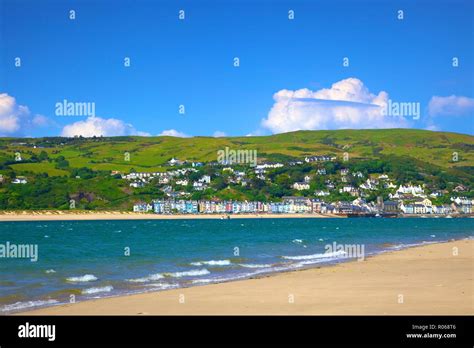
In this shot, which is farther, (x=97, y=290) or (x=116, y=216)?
(x=116, y=216)

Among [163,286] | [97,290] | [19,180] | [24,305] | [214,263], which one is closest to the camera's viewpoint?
[24,305]

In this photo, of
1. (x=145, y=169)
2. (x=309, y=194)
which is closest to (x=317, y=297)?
(x=309, y=194)

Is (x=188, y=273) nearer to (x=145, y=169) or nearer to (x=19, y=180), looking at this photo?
(x=19, y=180)

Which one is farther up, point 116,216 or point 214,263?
point 214,263

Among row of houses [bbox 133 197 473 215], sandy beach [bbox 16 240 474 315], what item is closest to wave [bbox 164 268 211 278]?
sandy beach [bbox 16 240 474 315]

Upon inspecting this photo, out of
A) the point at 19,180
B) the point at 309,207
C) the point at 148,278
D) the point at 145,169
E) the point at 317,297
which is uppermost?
the point at 145,169

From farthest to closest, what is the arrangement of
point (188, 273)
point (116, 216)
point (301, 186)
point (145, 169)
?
1. point (301, 186)
2. point (145, 169)
3. point (116, 216)
4. point (188, 273)

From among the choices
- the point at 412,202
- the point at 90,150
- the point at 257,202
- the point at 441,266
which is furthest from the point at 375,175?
the point at 441,266

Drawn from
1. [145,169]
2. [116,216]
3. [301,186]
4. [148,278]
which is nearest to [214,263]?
[148,278]

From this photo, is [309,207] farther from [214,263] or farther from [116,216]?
[214,263]

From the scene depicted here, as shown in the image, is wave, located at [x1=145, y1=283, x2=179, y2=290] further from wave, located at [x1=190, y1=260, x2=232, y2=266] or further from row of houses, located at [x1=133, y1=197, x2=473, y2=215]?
row of houses, located at [x1=133, y1=197, x2=473, y2=215]
